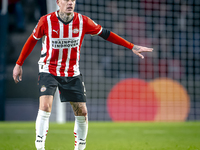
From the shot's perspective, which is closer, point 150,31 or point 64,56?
point 64,56

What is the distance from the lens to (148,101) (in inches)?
419

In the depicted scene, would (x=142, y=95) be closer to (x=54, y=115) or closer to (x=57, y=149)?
(x=54, y=115)

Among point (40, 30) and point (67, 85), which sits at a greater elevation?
point (40, 30)

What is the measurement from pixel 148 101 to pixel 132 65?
7.17ft

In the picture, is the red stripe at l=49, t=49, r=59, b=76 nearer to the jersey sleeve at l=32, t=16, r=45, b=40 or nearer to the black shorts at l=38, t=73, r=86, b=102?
the black shorts at l=38, t=73, r=86, b=102

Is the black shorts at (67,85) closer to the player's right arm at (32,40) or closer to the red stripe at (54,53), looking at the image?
the red stripe at (54,53)

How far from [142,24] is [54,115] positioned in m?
Answer: 5.42

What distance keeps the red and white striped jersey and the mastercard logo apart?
22.9 feet

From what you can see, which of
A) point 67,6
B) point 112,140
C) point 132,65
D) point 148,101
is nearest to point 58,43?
point 67,6

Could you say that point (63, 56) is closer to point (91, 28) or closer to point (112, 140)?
point (91, 28)

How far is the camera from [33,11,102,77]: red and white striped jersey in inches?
117

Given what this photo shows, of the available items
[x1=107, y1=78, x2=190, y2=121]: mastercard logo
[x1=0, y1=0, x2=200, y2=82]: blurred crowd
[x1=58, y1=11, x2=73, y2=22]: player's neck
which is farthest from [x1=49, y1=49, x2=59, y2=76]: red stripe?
[x1=0, y1=0, x2=200, y2=82]: blurred crowd

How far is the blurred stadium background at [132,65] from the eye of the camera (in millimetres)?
10266

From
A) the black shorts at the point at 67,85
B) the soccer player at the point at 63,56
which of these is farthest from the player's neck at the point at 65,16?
the black shorts at the point at 67,85
